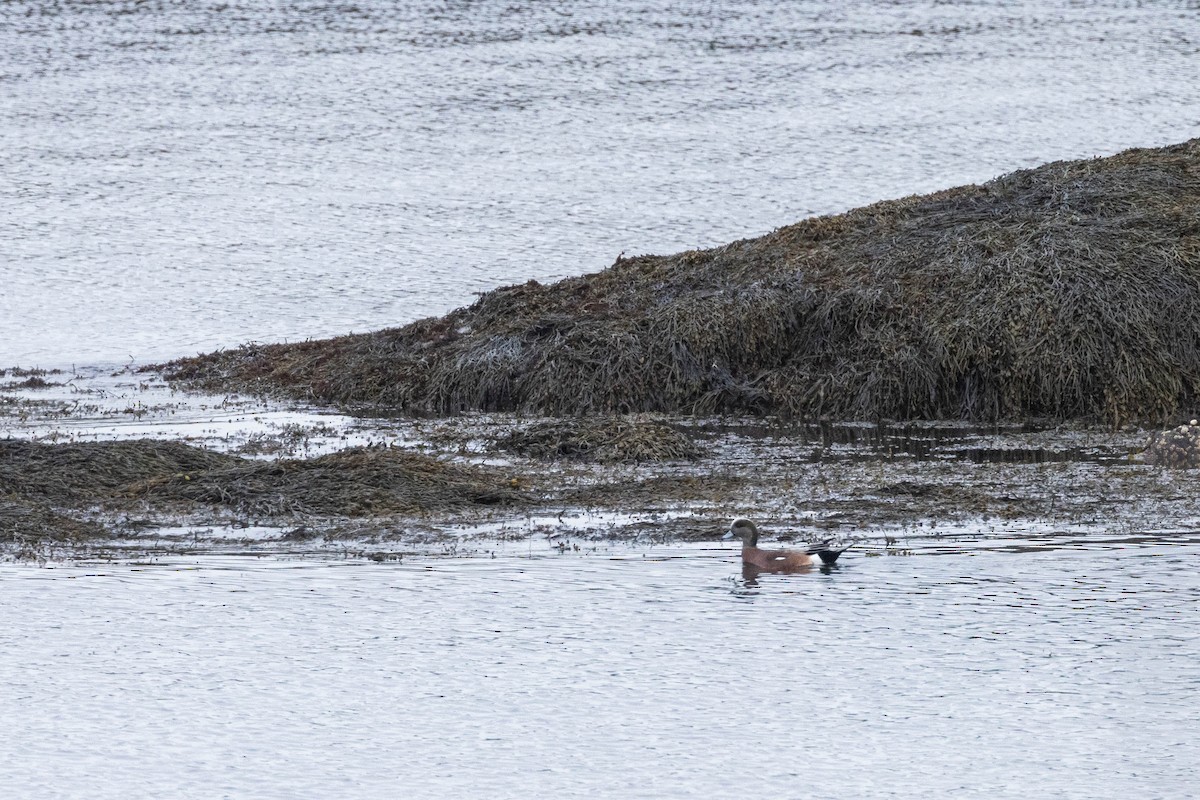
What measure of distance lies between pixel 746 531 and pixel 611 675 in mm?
2577

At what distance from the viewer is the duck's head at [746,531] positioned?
40.0ft

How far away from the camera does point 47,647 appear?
10.6 meters

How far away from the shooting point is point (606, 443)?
1680cm

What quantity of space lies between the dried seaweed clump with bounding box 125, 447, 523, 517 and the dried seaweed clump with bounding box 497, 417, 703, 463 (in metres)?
1.66

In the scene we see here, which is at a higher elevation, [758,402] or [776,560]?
[758,402]

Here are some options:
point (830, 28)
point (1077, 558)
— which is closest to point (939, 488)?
point (1077, 558)

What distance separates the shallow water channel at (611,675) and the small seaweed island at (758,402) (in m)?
1.18

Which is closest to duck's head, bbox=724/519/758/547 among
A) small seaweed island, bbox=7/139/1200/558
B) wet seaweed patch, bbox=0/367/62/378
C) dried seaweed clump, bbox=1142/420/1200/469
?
small seaweed island, bbox=7/139/1200/558

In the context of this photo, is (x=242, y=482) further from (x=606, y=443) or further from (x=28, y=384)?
Result: (x=28, y=384)

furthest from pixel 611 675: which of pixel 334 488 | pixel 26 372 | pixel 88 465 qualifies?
pixel 26 372

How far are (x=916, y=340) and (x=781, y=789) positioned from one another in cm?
1268

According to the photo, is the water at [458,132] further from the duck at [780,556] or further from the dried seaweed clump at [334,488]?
the duck at [780,556]

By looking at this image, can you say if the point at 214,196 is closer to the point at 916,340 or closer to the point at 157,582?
the point at 916,340

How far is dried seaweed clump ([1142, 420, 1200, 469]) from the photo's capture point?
611 inches
